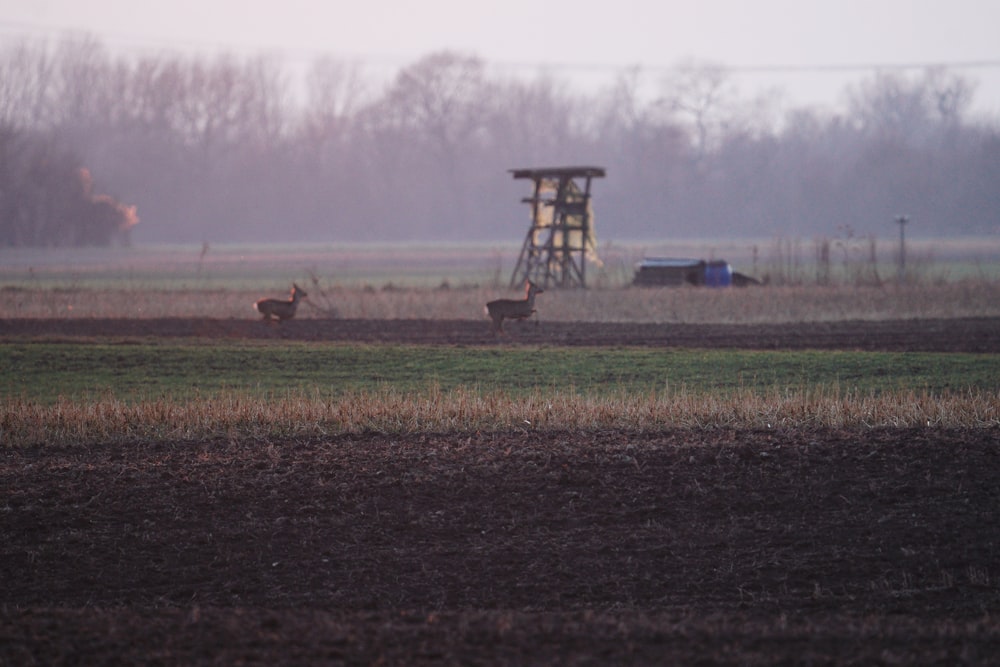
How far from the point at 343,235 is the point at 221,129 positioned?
1518cm

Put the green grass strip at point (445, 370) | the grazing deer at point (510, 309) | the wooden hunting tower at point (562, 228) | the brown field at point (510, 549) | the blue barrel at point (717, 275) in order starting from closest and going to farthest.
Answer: the brown field at point (510, 549) → the green grass strip at point (445, 370) → the grazing deer at point (510, 309) → the blue barrel at point (717, 275) → the wooden hunting tower at point (562, 228)

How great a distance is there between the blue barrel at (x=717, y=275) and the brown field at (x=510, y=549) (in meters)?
25.3

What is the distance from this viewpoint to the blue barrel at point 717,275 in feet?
127

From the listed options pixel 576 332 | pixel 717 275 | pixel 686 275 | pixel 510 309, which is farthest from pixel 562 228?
pixel 510 309

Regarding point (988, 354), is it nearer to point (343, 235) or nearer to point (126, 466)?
point (126, 466)

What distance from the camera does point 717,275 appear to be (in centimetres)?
3884

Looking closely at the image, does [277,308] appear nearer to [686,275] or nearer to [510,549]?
[686,275]

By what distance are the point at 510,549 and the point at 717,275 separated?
2985cm

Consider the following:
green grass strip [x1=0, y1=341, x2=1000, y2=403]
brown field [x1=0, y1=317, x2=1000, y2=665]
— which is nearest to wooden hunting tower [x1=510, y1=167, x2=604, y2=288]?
green grass strip [x1=0, y1=341, x2=1000, y2=403]

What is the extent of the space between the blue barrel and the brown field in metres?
25.3

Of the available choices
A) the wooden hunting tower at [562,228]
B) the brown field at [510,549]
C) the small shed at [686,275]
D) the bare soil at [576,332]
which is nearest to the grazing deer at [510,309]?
the bare soil at [576,332]

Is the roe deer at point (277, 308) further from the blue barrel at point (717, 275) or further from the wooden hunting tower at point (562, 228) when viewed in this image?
the blue barrel at point (717, 275)

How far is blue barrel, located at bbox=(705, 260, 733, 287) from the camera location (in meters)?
38.7

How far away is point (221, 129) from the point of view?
3460 inches
